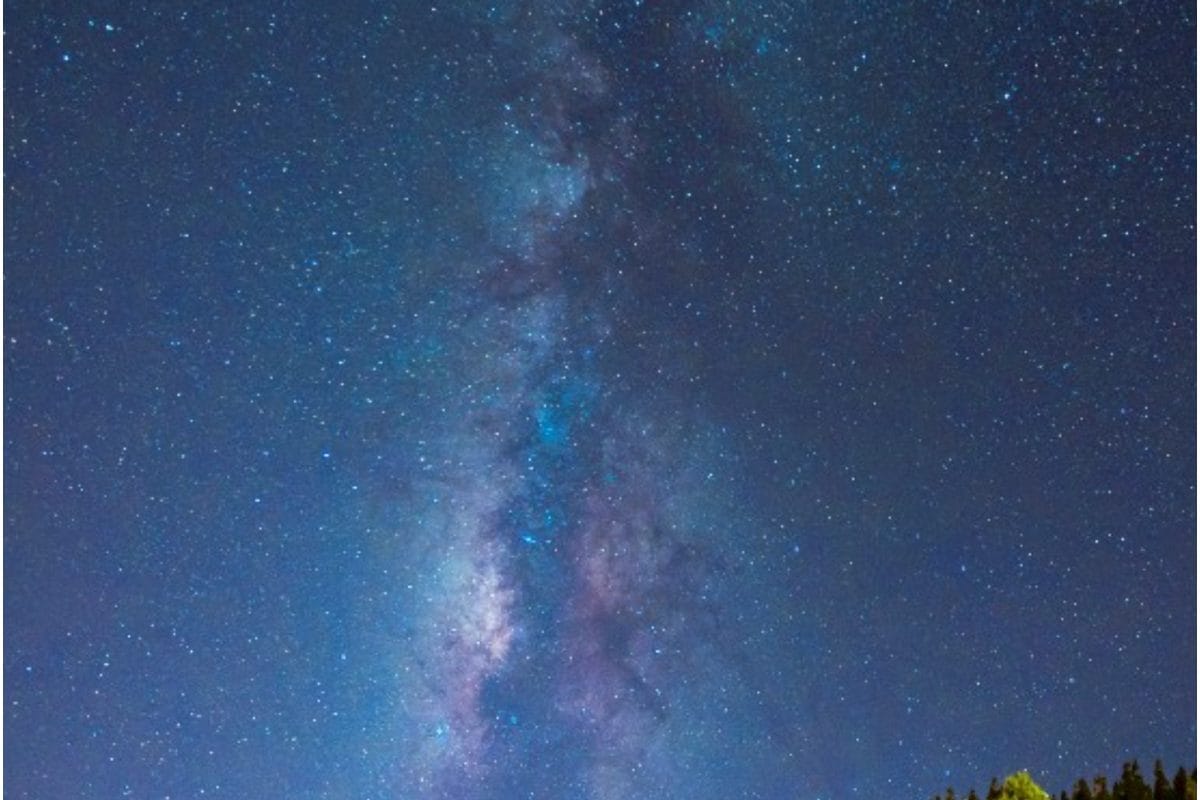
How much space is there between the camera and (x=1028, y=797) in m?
19.7

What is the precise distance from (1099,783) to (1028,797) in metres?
1.82

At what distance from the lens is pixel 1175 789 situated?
1714 cm

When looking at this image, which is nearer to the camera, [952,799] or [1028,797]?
[1028,797]

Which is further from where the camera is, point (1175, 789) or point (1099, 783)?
point (1099, 783)

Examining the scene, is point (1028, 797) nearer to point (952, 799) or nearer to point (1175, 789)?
point (952, 799)

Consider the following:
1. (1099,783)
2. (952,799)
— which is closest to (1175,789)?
(1099,783)

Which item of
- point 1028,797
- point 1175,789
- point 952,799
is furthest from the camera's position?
point 952,799

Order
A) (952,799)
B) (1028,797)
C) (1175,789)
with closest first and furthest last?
(1175,789) → (1028,797) → (952,799)

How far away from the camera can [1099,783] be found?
2008 cm

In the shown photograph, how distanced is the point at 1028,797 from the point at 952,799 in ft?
6.08

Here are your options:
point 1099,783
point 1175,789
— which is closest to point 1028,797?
point 1099,783

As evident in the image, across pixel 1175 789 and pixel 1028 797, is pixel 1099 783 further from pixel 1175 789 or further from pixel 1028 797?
pixel 1175 789

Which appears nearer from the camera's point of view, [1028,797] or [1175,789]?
[1175,789]

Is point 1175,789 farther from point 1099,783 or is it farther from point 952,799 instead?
point 952,799
